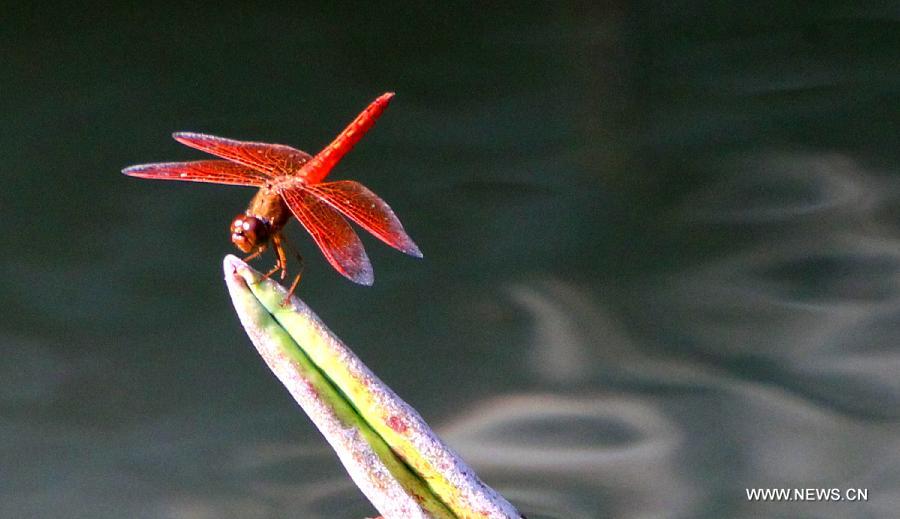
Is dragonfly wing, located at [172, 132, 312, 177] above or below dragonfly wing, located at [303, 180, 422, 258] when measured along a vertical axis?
above

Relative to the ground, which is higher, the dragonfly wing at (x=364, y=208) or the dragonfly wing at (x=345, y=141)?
the dragonfly wing at (x=345, y=141)

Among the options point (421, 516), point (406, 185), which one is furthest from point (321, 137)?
point (421, 516)

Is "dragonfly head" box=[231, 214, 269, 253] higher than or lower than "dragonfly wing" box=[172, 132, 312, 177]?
lower
